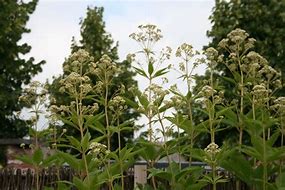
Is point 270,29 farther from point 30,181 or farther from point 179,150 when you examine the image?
point 179,150

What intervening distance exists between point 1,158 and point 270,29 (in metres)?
6.28

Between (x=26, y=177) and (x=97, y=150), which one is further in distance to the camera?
(x=26, y=177)

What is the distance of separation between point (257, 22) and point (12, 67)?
18.1 feet

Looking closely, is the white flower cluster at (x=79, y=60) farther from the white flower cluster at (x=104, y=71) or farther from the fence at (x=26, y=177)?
the fence at (x=26, y=177)

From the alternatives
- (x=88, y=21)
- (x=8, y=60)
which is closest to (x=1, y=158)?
(x=8, y=60)

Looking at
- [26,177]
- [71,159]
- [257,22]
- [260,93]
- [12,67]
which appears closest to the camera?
[260,93]

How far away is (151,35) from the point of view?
259 cm

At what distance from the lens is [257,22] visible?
33.9 feet

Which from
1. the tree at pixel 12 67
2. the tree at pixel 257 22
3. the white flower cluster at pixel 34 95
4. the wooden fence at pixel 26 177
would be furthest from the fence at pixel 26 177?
the tree at pixel 12 67

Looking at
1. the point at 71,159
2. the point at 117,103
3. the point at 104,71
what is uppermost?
the point at 104,71

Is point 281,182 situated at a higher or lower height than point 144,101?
lower

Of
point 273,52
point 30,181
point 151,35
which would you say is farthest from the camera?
point 273,52

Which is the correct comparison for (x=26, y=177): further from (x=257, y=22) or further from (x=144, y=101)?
(x=257, y=22)

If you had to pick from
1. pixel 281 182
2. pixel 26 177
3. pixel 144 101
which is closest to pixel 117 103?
pixel 144 101
